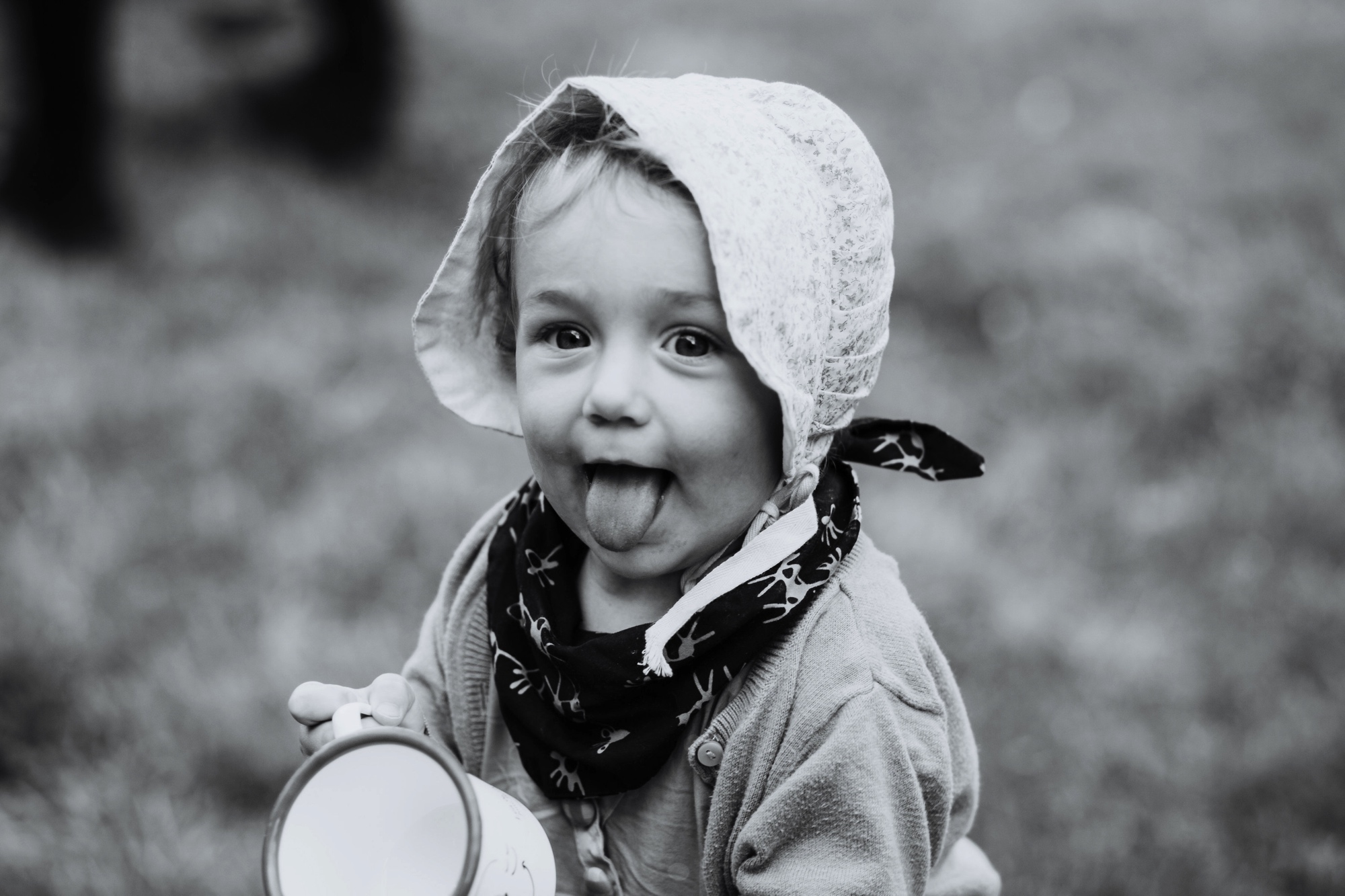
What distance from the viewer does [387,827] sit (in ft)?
4.63

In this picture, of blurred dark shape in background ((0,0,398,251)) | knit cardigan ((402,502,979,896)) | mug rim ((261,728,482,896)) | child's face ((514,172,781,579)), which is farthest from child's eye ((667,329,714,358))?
blurred dark shape in background ((0,0,398,251))

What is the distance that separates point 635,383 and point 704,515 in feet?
0.66

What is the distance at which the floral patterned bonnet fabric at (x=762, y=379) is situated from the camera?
1435mm

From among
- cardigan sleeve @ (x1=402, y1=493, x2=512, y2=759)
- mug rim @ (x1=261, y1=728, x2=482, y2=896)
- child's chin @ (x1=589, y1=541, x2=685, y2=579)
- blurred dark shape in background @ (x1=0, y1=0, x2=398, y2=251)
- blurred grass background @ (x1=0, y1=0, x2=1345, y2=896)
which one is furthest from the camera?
blurred dark shape in background @ (x1=0, y1=0, x2=398, y2=251)

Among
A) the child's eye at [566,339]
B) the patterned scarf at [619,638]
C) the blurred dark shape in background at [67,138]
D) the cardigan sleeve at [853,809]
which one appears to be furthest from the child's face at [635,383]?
the blurred dark shape in background at [67,138]

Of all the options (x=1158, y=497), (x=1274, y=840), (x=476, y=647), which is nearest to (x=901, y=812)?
(x=476, y=647)

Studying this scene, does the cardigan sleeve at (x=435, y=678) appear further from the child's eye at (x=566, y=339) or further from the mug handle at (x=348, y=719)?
the child's eye at (x=566, y=339)

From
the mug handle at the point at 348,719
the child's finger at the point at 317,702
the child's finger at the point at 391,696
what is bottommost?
the child's finger at the point at 317,702

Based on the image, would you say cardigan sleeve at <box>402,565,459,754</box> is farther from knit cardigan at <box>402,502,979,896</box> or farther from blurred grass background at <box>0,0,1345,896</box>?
blurred grass background at <box>0,0,1345,896</box>

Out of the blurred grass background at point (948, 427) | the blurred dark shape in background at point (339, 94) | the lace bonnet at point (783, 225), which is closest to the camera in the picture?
the lace bonnet at point (783, 225)

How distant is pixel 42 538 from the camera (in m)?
3.55

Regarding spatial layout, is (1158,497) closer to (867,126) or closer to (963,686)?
(963,686)

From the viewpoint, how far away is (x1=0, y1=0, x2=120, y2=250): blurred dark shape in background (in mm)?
5270

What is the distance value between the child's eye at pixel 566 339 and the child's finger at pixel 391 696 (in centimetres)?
48
